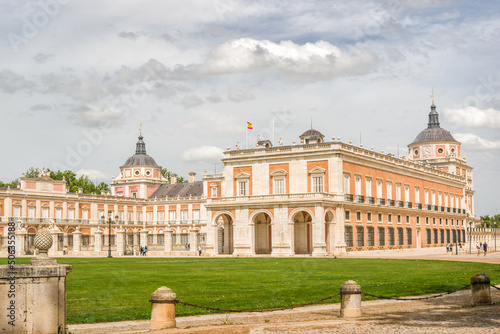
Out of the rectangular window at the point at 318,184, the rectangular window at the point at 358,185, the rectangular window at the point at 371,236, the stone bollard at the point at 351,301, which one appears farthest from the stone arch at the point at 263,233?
the stone bollard at the point at 351,301

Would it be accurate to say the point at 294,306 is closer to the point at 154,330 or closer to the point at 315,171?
the point at 154,330

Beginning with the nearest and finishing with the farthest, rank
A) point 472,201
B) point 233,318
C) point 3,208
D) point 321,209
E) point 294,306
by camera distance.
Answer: point 233,318
point 294,306
point 321,209
point 3,208
point 472,201

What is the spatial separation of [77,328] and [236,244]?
46.4 meters

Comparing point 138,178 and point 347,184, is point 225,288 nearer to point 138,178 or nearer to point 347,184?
point 347,184

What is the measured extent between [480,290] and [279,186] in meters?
45.9

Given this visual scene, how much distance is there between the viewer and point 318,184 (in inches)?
2386

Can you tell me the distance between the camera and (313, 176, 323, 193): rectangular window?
60344 millimetres

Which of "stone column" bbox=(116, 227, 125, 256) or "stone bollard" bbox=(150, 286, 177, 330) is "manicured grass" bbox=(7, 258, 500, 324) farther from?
"stone column" bbox=(116, 227, 125, 256)

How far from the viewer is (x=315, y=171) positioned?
6059 cm

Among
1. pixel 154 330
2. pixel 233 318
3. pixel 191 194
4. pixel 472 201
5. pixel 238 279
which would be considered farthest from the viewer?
pixel 472 201

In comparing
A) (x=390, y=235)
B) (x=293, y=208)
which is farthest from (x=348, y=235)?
(x=390, y=235)

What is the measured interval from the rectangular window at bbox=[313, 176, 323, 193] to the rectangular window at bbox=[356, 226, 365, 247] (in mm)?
5625

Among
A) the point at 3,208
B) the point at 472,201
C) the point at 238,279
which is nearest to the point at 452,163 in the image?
the point at 472,201

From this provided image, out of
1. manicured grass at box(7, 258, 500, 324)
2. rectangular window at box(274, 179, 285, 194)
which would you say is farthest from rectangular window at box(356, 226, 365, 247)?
manicured grass at box(7, 258, 500, 324)
